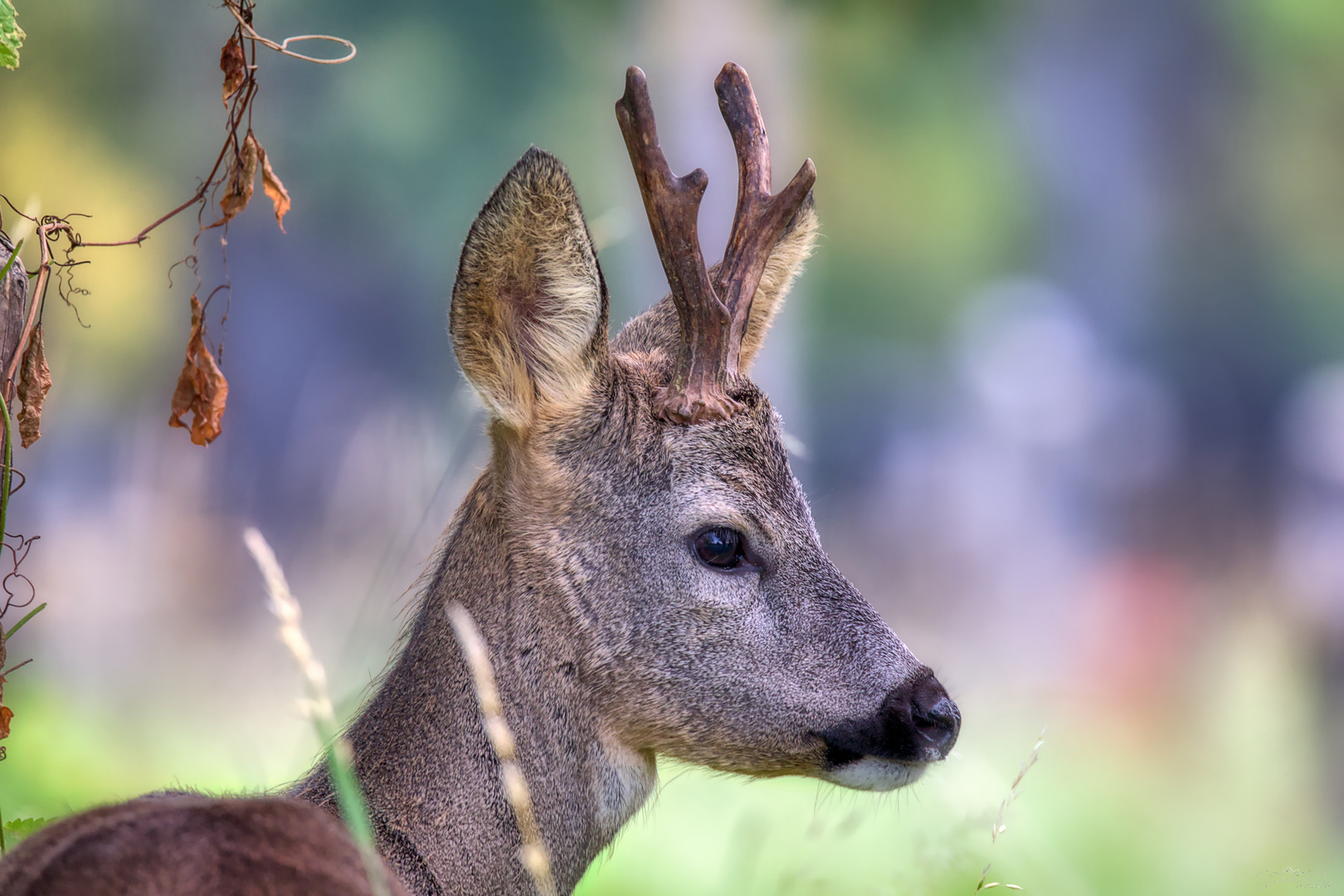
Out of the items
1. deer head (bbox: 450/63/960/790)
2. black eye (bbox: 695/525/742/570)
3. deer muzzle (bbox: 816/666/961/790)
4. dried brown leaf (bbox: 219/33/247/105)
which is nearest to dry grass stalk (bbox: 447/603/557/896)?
deer head (bbox: 450/63/960/790)

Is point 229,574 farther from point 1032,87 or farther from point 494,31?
point 1032,87

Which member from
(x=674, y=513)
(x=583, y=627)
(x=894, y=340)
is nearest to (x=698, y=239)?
(x=674, y=513)

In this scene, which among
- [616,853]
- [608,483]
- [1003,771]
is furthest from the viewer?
[1003,771]

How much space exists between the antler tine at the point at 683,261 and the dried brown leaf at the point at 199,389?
119cm

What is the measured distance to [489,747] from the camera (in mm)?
2707

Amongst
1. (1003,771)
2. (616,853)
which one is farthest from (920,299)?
(616,853)

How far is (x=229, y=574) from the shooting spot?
915 centimetres

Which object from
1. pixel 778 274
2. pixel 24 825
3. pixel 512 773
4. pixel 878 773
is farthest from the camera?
pixel 778 274

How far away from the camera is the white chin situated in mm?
2805

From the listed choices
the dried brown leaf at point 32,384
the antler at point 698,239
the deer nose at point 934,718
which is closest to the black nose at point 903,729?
the deer nose at point 934,718

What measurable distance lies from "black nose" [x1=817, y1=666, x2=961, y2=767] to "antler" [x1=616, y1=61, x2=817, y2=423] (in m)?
0.79

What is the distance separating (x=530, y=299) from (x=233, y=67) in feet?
3.51

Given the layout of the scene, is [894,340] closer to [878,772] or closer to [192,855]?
[878,772]

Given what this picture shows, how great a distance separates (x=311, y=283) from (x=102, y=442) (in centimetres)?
188
